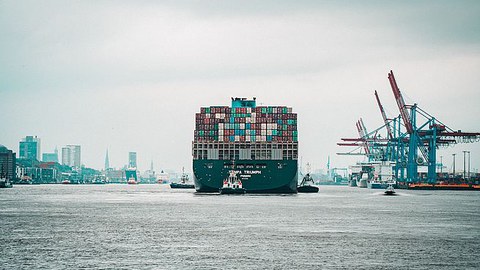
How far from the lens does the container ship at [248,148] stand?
5915 inches

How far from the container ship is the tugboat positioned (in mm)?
1223

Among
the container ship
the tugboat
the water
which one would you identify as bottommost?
the water

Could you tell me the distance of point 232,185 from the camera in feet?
485

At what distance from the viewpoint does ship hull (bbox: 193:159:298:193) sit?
5876 inches

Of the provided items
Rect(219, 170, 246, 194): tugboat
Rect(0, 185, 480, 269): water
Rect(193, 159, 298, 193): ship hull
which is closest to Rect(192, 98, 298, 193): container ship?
Rect(193, 159, 298, 193): ship hull

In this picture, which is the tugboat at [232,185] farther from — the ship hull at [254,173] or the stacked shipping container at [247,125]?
the stacked shipping container at [247,125]

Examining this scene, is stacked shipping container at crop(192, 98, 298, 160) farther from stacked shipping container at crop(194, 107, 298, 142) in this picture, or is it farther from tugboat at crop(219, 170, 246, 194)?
tugboat at crop(219, 170, 246, 194)

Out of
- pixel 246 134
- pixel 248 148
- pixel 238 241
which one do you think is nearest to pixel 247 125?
pixel 246 134

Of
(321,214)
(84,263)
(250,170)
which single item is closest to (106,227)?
(84,263)

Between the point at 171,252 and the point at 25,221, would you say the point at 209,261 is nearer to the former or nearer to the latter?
the point at 171,252

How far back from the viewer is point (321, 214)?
98.7 metres

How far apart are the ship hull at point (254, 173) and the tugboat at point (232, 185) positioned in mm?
1305

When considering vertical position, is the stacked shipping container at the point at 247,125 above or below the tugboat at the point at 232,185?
above

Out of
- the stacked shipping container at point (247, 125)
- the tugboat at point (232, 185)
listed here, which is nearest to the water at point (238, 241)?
the tugboat at point (232, 185)
